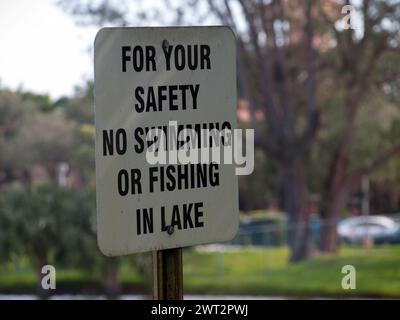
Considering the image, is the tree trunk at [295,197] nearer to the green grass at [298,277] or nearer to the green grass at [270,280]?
the green grass at [298,277]

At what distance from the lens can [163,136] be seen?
2998 millimetres

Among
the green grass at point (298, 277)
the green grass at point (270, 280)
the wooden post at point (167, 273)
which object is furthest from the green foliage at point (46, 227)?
the wooden post at point (167, 273)

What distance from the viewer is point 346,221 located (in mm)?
40625

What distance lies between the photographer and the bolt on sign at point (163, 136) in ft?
9.56

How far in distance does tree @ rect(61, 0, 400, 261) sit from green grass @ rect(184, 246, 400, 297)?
2396mm

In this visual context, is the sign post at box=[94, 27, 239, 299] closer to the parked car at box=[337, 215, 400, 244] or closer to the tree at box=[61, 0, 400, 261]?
the tree at box=[61, 0, 400, 261]

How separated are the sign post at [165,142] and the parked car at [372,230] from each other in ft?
107

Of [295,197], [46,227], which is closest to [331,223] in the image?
[295,197]

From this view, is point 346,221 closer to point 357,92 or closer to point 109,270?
point 357,92

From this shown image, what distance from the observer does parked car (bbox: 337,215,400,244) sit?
3606 centimetres

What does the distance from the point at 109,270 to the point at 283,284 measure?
3.71 meters

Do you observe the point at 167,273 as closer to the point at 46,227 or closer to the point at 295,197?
the point at 46,227

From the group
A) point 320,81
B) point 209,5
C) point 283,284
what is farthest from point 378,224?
point 283,284

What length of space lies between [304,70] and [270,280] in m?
10.9
